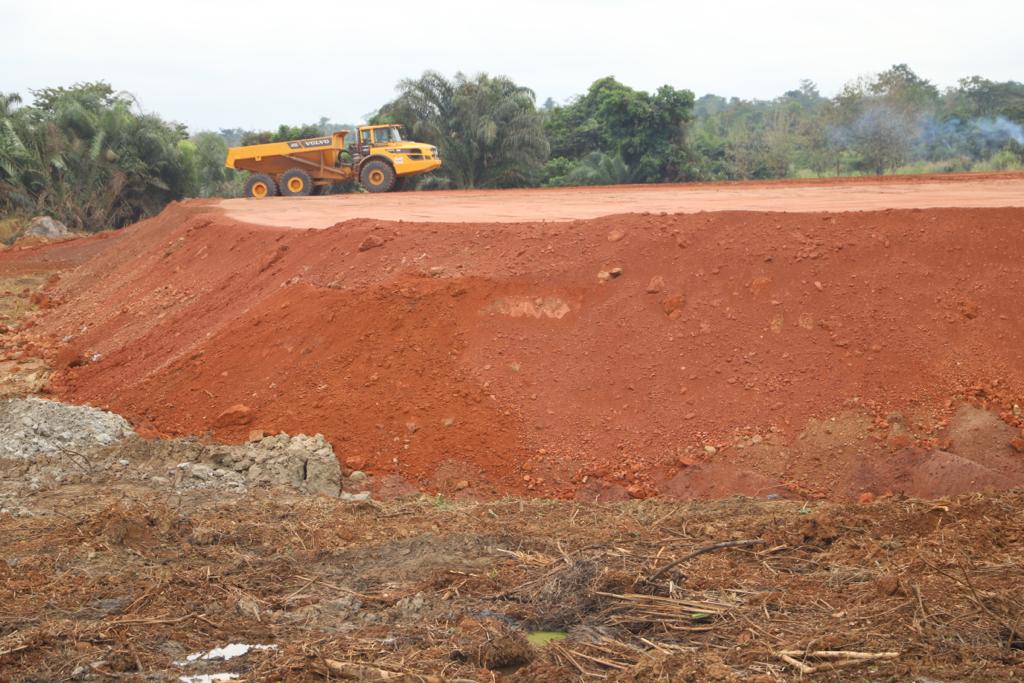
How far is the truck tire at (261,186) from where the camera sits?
24594 mm

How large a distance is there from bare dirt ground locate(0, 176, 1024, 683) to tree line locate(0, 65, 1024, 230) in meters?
16.2

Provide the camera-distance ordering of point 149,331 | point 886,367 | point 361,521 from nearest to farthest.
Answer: point 361,521, point 886,367, point 149,331

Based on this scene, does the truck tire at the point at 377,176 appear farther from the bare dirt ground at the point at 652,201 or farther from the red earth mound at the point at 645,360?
the red earth mound at the point at 645,360

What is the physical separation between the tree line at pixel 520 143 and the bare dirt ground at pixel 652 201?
8.50 metres

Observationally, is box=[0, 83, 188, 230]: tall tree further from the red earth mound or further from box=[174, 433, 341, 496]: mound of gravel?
box=[174, 433, 341, 496]: mound of gravel

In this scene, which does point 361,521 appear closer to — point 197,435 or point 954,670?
point 197,435

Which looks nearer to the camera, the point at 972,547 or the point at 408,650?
the point at 408,650

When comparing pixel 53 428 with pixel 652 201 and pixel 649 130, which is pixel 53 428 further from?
pixel 649 130

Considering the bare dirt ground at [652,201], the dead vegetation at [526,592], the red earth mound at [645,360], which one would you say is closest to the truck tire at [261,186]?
the bare dirt ground at [652,201]

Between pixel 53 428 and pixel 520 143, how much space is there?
2286 centimetres

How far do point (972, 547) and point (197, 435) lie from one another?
252 inches

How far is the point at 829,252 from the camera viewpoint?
903 cm

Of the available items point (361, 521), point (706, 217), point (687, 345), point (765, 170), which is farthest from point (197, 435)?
point (765, 170)

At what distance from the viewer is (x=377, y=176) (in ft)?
78.5
